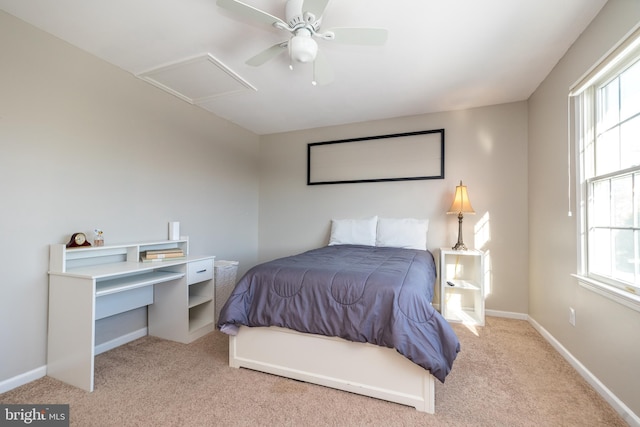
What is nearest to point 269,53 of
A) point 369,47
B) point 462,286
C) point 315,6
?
point 315,6

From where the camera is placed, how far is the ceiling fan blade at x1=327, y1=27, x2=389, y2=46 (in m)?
1.55

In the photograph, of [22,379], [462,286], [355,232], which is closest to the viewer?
[22,379]

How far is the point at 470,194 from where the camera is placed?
3141mm

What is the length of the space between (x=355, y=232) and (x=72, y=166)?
8.93 ft

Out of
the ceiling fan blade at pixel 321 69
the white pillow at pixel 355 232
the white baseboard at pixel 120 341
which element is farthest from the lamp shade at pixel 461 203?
the white baseboard at pixel 120 341

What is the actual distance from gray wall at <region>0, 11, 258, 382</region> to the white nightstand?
2.75 metres

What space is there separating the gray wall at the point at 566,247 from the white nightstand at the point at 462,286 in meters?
0.50

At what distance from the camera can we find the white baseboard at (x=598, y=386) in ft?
4.57

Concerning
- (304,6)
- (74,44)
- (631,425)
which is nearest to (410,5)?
(304,6)

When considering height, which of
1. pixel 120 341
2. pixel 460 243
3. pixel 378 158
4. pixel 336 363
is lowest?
pixel 120 341

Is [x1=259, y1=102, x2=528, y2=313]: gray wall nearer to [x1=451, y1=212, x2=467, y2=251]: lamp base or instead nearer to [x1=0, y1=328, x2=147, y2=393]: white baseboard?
[x1=451, y1=212, x2=467, y2=251]: lamp base

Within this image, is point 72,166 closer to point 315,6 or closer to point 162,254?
point 162,254

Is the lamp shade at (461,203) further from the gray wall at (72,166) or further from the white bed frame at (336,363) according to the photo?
the gray wall at (72,166)

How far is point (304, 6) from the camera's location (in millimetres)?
1459
